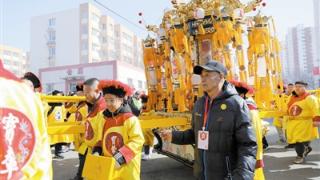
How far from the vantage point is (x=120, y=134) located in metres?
3.10

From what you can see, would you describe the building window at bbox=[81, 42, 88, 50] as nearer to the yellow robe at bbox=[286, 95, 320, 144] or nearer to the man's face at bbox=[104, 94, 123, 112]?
the yellow robe at bbox=[286, 95, 320, 144]

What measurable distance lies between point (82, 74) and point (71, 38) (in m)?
20.8

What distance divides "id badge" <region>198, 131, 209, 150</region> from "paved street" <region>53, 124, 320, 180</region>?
324 cm

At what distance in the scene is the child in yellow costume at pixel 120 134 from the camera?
298 cm

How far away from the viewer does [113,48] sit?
56625 millimetres

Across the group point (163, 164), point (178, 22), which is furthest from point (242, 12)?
point (163, 164)

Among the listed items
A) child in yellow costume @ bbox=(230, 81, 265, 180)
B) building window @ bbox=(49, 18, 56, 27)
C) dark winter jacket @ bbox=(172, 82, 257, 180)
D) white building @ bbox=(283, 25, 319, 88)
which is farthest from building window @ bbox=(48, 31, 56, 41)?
dark winter jacket @ bbox=(172, 82, 257, 180)

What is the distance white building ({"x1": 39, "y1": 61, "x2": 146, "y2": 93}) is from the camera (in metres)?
30.2

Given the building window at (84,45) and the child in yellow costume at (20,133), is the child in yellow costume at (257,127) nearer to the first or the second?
the child in yellow costume at (20,133)

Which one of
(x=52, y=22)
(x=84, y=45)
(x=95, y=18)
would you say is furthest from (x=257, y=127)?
(x=52, y=22)

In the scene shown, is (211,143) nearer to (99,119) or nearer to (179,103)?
(99,119)

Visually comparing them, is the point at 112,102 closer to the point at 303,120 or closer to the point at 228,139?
the point at 228,139

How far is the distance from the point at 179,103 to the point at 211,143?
3667mm

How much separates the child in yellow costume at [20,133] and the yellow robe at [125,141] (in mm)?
1757
